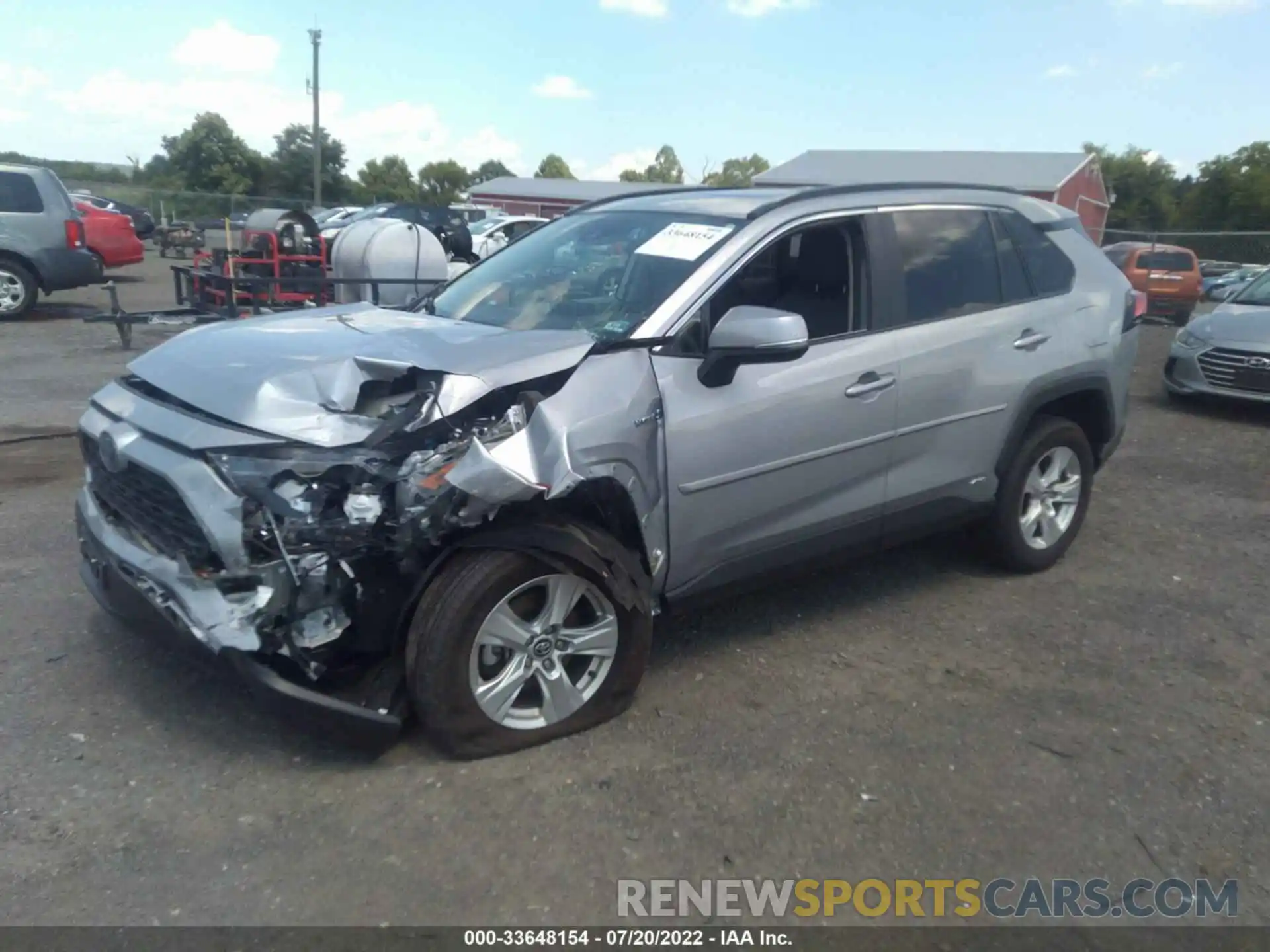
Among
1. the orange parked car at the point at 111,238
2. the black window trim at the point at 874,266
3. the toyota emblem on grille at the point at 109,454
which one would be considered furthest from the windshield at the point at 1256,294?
the orange parked car at the point at 111,238

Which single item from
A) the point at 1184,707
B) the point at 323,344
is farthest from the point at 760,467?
the point at 1184,707

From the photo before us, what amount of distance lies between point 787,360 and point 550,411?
3.29 feet

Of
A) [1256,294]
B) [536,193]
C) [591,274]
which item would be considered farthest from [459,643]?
[536,193]

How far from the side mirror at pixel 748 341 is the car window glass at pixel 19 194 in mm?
12463

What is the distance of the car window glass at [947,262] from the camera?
14.4 feet

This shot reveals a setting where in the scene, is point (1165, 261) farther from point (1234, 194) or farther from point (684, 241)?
point (1234, 194)

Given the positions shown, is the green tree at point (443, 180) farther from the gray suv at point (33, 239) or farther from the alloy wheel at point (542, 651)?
the alloy wheel at point (542, 651)

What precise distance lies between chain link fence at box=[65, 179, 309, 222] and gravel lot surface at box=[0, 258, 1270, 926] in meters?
36.4

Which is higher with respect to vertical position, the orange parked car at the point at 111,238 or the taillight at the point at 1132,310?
the taillight at the point at 1132,310

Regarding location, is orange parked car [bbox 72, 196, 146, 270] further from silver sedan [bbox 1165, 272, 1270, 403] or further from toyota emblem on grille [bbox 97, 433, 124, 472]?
silver sedan [bbox 1165, 272, 1270, 403]

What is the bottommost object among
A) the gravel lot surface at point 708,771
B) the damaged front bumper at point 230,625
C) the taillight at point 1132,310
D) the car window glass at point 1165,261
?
the gravel lot surface at point 708,771

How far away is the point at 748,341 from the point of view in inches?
139

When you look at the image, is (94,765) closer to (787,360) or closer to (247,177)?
(787,360)

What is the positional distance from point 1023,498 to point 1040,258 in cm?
116
